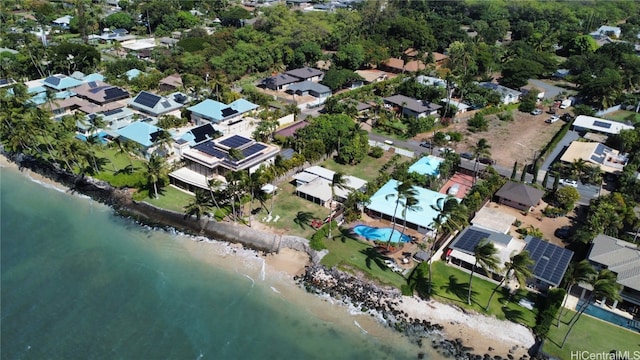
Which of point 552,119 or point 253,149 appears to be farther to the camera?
point 552,119

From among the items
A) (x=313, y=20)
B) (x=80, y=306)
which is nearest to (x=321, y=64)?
(x=313, y=20)

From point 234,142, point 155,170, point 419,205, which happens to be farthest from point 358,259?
point 155,170

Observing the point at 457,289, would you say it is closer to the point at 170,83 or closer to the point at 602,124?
the point at 602,124

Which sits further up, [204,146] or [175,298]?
[204,146]

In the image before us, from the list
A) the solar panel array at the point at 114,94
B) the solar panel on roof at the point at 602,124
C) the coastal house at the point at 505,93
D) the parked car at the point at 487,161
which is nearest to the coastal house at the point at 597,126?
the solar panel on roof at the point at 602,124

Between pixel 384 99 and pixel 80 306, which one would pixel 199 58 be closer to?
pixel 384 99

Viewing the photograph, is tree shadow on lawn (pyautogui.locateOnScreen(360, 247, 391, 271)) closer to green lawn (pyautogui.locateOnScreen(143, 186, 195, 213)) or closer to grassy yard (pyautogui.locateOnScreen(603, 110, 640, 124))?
green lawn (pyautogui.locateOnScreen(143, 186, 195, 213))
